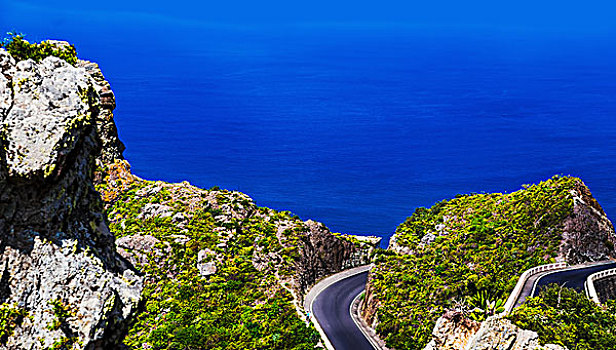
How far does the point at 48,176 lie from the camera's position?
62.3 ft

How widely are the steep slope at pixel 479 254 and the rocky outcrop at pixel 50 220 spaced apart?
2695 centimetres

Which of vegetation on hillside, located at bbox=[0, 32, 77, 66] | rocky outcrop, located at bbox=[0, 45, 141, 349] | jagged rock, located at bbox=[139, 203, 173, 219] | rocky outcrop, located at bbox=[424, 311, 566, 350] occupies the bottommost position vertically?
rocky outcrop, located at bbox=[424, 311, 566, 350]

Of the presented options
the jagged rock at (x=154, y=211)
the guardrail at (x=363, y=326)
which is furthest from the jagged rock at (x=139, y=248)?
the guardrail at (x=363, y=326)

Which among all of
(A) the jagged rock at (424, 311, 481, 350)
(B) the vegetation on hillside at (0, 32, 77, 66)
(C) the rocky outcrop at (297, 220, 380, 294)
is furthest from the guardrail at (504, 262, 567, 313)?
(B) the vegetation on hillside at (0, 32, 77, 66)

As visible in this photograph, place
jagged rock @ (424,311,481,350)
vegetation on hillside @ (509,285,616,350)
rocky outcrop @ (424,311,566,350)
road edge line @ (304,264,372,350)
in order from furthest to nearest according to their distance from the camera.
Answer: road edge line @ (304,264,372,350) < jagged rock @ (424,311,481,350) < vegetation on hillside @ (509,285,616,350) < rocky outcrop @ (424,311,566,350)

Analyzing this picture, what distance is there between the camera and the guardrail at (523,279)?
129ft

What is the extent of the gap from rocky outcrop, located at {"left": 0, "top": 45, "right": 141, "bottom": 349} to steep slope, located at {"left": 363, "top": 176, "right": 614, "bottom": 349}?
26946 mm

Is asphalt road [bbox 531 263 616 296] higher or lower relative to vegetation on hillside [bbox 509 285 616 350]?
higher

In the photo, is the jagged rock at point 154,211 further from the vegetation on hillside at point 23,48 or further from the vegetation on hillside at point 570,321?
the vegetation on hillside at point 23,48

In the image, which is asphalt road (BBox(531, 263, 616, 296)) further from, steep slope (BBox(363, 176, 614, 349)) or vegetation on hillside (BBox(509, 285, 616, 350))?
vegetation on hillside (BBox(509, 285, 616, 350))

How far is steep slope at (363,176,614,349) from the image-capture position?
47.3 m

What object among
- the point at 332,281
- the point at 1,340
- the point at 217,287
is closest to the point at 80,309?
the point at 1,340

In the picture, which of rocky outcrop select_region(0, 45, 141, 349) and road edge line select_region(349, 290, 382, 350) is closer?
rocky outcrop select_region(0, 45, 141, 349)

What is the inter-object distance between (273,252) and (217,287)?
22.4 feet
